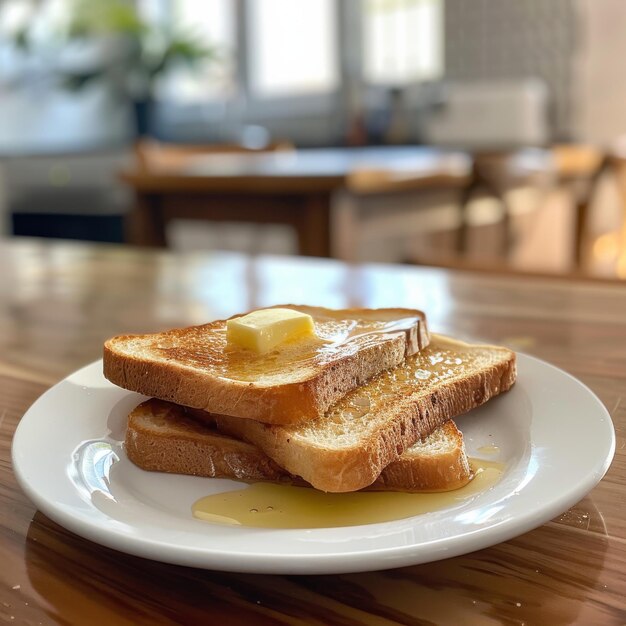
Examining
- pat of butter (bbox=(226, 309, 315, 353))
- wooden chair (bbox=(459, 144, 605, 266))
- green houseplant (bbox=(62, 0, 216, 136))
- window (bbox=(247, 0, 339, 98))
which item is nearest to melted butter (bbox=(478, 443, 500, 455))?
pat of butter (bbox=(226, 309, 315, 353))

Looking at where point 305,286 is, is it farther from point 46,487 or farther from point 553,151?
point 553,151

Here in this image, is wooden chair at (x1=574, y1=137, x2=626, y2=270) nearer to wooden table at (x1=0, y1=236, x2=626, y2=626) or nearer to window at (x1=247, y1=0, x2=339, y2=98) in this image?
window at (x1=247, y1=0, x2=339, y2=98)

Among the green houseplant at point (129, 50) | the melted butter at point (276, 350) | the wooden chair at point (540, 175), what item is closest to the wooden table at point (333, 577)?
the melted butter at point (276, 350)

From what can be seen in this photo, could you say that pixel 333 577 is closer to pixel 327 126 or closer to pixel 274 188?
pixel 274 188

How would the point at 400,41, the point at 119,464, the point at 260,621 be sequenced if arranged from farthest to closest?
the point at 400,41 < the point at 119,464 < the point at 260,621

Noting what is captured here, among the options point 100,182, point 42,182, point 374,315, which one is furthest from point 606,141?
point 374,315

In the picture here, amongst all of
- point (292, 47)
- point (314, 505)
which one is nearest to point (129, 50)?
point (292, 47)
